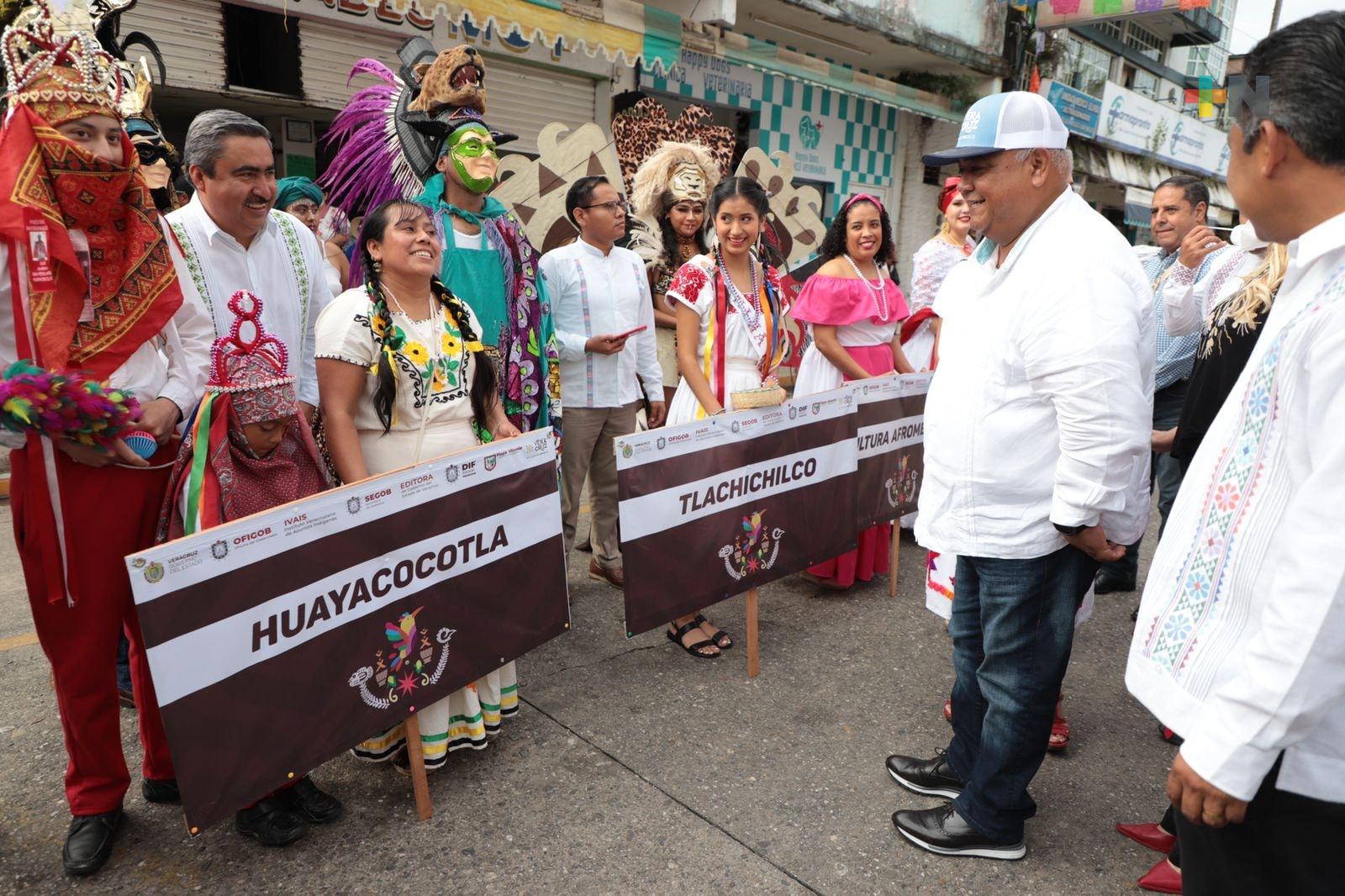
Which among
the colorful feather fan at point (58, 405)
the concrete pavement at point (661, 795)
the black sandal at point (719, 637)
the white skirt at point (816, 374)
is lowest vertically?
the concrete pavement at point (661, 795)

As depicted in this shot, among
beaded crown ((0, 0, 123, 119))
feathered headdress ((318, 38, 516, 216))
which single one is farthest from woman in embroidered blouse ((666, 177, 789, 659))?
beaded crown ((0, 0, 123, 119))

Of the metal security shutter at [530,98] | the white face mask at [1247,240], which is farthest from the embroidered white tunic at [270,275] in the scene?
the metal security shutter at [530,98]

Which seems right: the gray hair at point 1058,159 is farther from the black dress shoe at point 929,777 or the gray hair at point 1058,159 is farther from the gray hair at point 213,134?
the gray hair at point 213,134

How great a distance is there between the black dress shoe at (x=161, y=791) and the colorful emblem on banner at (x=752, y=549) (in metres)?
1.99

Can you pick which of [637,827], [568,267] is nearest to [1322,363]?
[637,827]

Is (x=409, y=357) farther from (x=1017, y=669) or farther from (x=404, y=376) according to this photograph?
(x=1017, y=669)

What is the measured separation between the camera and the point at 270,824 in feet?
7.69

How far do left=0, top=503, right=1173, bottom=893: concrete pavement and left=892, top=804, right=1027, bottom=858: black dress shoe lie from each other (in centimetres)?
3

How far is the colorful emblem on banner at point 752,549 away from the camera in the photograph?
11.2 feet

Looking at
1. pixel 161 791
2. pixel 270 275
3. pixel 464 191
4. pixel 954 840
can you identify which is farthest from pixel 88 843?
pixel 464 191

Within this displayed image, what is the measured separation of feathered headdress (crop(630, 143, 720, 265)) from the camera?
15.4 feet

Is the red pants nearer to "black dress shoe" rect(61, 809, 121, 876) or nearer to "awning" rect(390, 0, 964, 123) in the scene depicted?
"black dress shoe" rect(61, 809, 121, 876)

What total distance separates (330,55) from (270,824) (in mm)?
6751

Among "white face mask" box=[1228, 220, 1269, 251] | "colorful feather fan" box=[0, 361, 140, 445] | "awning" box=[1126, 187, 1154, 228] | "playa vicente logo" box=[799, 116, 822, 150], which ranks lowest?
"colorful feather fan" box=[0, 361, 140, 445]
